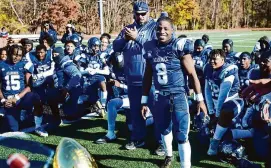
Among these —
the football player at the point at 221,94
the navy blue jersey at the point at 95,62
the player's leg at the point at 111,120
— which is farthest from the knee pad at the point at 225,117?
the navy blue jersey at the point at 95,62

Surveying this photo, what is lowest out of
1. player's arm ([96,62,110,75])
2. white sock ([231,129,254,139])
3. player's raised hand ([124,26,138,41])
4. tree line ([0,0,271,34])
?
white sock ([231,129,254,139])

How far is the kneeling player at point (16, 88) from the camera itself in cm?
638

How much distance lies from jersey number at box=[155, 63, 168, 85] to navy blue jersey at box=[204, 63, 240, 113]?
53.7 inches

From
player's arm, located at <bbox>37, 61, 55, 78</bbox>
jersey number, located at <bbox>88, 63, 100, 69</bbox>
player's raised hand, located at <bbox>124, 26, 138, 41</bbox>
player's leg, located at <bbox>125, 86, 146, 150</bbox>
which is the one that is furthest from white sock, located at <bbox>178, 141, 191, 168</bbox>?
jersey number, located at <bbox>88, 63, 100, 69</bbox>

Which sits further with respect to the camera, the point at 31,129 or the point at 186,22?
the point at 186,22

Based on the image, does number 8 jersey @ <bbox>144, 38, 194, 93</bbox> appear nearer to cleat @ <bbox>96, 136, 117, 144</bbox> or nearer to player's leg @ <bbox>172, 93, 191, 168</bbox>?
player's leg @ <bbox>172, 93, 191, 168</bbox>

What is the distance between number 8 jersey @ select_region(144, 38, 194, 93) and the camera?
425 cm

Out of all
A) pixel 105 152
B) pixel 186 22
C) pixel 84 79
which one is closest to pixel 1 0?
pixel 186 22

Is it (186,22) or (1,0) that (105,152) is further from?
(186,22)

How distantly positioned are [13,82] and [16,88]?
116 millimetres

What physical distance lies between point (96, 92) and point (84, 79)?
383mm

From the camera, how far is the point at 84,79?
8.05 m

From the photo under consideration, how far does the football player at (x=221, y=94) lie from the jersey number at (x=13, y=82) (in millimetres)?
3228

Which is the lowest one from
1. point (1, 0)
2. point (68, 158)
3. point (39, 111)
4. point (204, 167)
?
point (204, 167)
